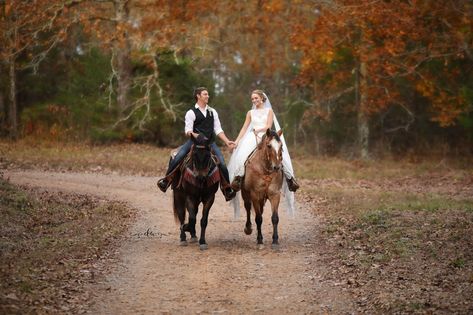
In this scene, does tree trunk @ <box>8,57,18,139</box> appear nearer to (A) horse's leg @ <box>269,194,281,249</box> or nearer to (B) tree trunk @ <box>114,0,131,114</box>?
(B) tree trunk @ <box>114,0,131,114</box>

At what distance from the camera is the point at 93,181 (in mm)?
22031

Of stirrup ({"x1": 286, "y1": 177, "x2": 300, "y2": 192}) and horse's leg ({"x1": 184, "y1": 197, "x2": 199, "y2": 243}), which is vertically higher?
stirrup ({"x1": 286, "y1": 177, "x2": 300, "y2": 192})

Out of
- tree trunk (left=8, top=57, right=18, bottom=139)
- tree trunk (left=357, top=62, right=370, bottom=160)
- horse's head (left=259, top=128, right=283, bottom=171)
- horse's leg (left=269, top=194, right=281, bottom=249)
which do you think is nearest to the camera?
horse's head (left=259, top=128, right=283, bottom=171)

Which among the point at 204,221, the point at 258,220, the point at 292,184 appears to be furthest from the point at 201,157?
the point at 292,184

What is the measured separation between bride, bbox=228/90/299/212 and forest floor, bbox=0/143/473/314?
1.25 metres

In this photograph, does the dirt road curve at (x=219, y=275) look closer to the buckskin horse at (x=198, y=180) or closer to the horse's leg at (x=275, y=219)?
the horse's leg at (x=275, y=219)

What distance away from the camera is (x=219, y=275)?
32.7 ft

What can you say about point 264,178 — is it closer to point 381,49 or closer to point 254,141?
point 254,141

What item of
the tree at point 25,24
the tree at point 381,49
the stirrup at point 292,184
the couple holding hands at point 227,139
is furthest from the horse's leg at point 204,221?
the tree at point 25,24

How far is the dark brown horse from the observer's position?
1190cm

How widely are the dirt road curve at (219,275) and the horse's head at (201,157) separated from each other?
1.42 metres

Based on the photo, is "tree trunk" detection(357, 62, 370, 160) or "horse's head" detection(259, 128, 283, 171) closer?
"horse's head" detection(259, 128, 283, 171)

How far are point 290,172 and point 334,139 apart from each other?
2488 centimetres

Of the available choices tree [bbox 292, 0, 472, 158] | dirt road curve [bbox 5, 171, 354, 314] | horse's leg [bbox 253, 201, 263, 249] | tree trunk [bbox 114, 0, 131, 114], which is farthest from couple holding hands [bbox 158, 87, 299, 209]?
tree trunk [bbox 114, 0, 131, 114]
